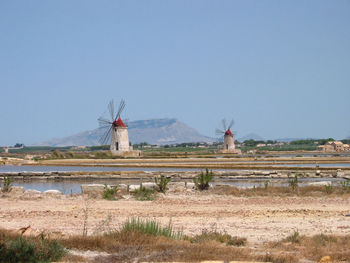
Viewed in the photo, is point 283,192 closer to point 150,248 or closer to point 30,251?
point 150,248

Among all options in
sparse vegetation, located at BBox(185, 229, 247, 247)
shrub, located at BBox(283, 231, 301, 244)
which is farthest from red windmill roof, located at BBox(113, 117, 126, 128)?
shrub, located at BBox(283, 231, 301, 244)

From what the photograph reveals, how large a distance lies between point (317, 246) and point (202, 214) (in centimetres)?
352

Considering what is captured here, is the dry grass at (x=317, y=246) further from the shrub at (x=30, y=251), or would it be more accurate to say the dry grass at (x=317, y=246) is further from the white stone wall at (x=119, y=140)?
the white stone wall at (x=119, y=140)

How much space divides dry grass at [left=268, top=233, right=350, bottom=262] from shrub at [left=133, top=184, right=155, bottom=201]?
5.84 m

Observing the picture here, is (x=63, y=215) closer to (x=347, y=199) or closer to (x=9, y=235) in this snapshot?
(x=9, y=235)

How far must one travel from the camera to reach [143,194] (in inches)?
522

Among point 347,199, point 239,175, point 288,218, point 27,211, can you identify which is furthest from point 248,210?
point 239,175

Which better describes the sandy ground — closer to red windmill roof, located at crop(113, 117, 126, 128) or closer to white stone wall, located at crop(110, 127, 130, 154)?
white stone wall, located at crop(110, 127, 130, 154)

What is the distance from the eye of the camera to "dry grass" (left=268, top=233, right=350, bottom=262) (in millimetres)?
5773

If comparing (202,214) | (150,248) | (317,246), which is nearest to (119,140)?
(202,214)

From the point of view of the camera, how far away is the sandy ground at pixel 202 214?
25.9 feet

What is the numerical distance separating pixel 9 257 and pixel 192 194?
9.58 meters

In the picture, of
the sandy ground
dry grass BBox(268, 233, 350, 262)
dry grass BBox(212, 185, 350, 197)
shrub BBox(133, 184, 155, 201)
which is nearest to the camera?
dry grass BBox(268, 233, 350, 262)

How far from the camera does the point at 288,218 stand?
9.03 m
